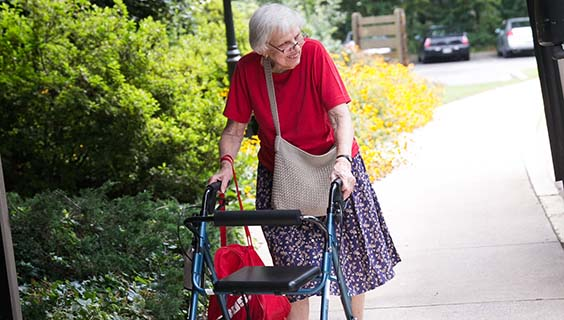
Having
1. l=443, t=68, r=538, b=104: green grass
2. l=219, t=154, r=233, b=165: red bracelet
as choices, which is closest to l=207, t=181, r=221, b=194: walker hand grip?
l=219, t=154, r=233, b=165: red bracelet

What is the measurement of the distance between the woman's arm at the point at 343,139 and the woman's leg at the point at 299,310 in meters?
0.70

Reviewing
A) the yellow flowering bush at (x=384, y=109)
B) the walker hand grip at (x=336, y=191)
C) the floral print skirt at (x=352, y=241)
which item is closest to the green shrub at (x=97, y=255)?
the floral print skirt at (x=352, y=241)

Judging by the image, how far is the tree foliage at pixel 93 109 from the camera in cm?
989

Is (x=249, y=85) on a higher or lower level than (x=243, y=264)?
higher

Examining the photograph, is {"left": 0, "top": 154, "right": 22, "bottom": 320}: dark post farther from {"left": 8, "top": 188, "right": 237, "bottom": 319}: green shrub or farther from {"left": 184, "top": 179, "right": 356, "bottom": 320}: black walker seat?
{"left": 184, "top": 179, "right": 356, "bottom": 320}: black walker seat

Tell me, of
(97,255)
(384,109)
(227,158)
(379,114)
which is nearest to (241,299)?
(227,158)

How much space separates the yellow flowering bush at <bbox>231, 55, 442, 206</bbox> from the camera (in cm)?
1154

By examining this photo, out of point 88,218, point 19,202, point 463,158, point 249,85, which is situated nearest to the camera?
point 249,85

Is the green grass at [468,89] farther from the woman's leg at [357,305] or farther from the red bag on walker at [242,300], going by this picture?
the red bag on walker at [242,300]

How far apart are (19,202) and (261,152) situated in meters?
4.20

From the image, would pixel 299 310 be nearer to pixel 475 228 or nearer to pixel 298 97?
pixel 298 97

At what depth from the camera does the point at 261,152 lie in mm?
4926

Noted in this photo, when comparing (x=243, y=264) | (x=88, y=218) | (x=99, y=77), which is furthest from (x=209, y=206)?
(x=99, y=77)

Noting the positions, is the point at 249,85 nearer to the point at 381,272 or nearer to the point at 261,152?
the point at 261,152
